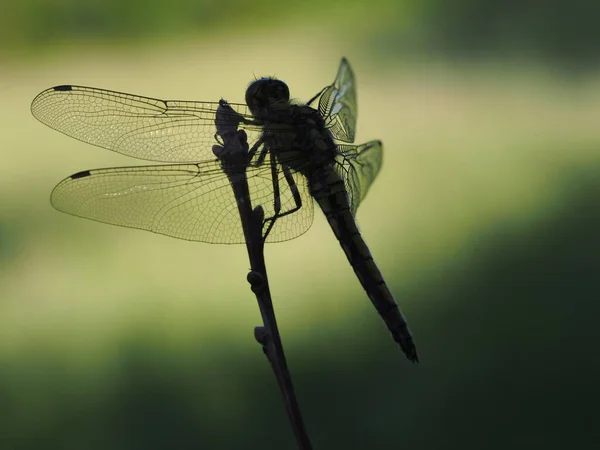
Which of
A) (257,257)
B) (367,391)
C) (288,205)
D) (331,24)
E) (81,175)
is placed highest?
(331,24)

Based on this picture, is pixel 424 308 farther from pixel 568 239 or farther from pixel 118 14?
pixel 118 14

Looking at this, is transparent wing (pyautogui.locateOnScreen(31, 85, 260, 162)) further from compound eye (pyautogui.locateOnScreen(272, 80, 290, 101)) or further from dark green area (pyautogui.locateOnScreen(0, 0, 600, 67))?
dark green area (pyautogui.locateOnScreen(0, 0, 600, 67))

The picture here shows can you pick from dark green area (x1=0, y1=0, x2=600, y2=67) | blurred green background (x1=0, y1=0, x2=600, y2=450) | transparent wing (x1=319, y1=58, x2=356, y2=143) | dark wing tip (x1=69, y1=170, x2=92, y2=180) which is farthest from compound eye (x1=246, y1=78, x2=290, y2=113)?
dark green area (x1=0, y1=0, x2=600, y2=67)

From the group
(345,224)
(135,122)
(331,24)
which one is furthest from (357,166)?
(331,24)

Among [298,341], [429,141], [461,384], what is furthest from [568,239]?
[298,341]

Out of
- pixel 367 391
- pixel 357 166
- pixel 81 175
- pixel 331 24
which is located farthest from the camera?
pixel 331 24

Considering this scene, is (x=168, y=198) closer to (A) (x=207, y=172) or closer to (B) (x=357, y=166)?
(A) (x=207, y=172)
